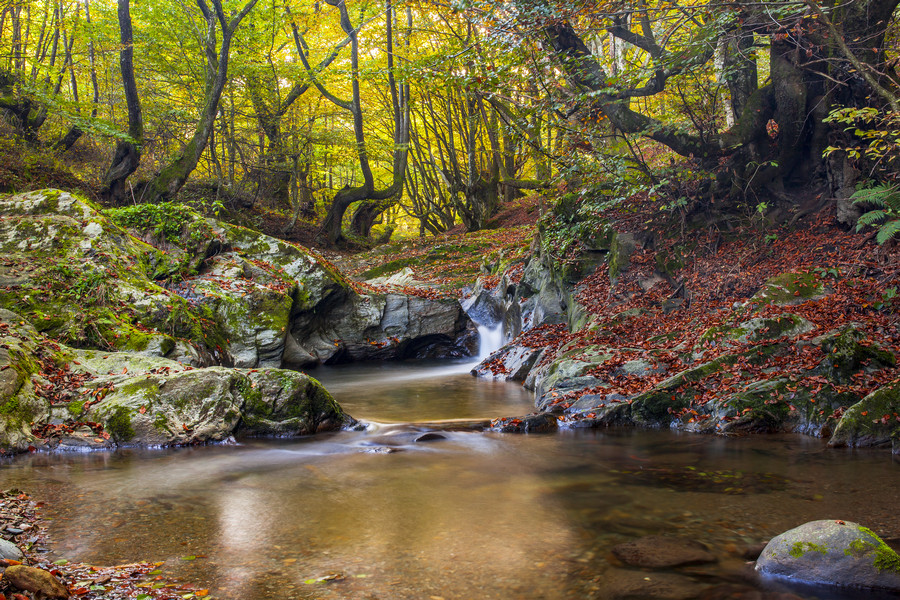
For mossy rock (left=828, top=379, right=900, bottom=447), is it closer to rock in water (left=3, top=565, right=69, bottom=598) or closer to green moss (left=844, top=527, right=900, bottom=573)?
green moss (left=844, top=527, right=900, bottom=573)

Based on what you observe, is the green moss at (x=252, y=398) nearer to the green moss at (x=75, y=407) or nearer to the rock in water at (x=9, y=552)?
the green moss at (x=75, y=407)

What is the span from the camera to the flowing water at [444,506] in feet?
11.2

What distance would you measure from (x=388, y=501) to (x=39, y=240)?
819 centimetres

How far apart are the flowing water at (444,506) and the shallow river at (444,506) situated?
0.06 ft

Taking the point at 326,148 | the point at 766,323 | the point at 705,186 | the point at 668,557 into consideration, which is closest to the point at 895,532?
the point at 668,557

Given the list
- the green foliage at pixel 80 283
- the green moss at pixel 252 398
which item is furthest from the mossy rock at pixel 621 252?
the green foliage at pixel 80 283

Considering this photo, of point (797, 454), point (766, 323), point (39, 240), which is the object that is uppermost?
point (39, 240)

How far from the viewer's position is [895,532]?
12.5 ft

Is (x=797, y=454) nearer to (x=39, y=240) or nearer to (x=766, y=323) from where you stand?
(x=766, y=323)

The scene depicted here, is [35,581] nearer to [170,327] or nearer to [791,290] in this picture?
[170,327]

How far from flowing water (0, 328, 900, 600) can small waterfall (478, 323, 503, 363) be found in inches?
303

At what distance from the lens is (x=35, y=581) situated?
106 inches

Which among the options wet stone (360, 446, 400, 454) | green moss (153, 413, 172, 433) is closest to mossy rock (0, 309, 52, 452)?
green moss (153, 413, 172, 433)

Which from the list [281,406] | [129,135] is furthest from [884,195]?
[129,135]
